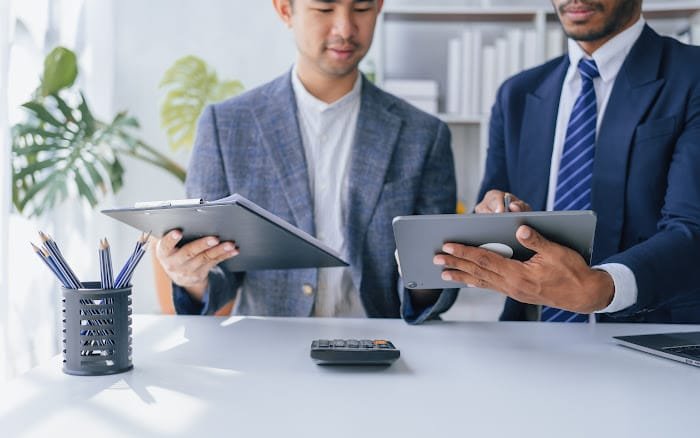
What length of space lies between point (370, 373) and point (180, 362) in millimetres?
304

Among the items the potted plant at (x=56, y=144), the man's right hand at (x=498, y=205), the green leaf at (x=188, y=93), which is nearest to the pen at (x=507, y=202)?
the man's right hand at (x=498, y=205)

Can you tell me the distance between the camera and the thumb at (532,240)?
126 centimetres

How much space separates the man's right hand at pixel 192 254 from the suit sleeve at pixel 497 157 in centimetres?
81

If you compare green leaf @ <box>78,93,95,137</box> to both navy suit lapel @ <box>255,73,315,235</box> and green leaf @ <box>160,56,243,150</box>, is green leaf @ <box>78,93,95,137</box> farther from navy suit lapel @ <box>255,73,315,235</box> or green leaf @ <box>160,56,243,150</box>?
navy suit lapel @ <box>255,73,315,235</box>

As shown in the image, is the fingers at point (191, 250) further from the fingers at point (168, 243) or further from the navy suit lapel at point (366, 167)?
the navy suit lapel at point (366, 167)

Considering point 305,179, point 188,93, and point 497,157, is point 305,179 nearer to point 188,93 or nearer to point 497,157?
point 497,157

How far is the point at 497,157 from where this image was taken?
2.09m

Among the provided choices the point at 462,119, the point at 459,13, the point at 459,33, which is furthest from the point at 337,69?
the point at 459,33

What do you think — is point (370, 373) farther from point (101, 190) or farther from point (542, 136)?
point (101, 190)

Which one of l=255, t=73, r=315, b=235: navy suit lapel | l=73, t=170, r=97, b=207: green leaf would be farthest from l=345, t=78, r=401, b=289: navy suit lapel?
l=73, t=170, r=97, b=207: green leaf

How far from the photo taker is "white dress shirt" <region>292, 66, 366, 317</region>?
6.16 ft

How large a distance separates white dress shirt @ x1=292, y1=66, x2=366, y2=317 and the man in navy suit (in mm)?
369

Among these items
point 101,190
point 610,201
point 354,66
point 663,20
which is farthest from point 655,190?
point 101,190

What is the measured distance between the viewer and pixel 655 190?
69.9 inches
